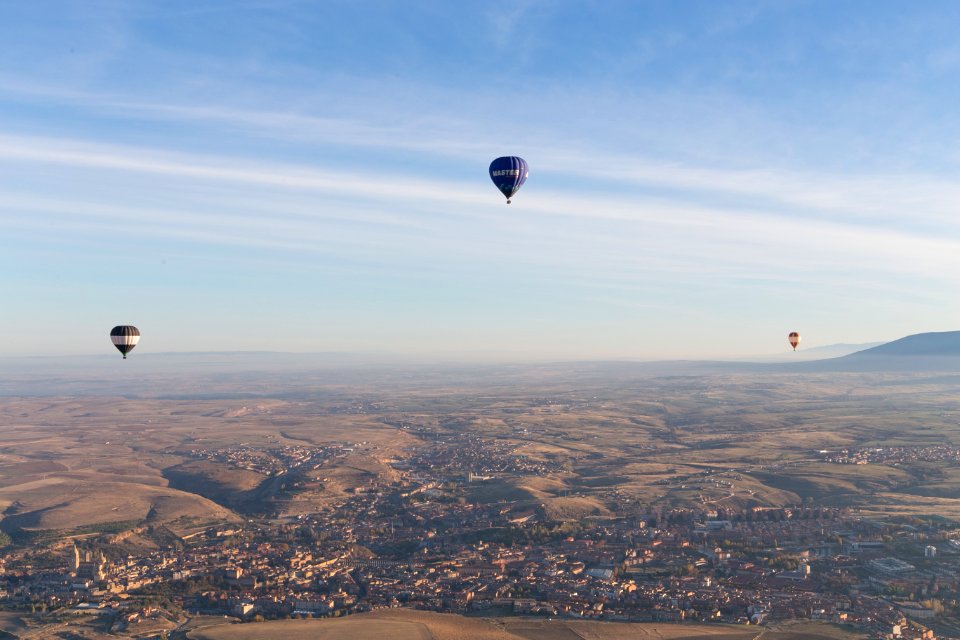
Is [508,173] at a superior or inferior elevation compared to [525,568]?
superior

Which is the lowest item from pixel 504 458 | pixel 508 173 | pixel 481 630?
pixel 481 630

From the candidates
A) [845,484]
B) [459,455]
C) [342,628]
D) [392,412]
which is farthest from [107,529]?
[392,412]

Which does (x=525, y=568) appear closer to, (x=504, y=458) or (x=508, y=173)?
(x=508, y=173)

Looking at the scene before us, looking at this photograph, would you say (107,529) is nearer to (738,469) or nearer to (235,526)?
(235,526)

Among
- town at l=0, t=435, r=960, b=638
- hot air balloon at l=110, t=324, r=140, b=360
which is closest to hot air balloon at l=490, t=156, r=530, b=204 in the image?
town at l=0, t=435, r=960, b=638

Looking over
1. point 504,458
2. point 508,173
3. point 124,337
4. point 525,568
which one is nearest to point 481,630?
point 525,568

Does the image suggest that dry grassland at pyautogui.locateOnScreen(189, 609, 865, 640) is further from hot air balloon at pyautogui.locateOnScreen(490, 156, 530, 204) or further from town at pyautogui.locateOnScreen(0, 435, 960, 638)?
hot air balloon at pyautogui.locateOnScreen(490, 156, 530, 204)

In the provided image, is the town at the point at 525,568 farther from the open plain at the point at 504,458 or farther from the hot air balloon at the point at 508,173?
the hot air balloon at the point at 508,173

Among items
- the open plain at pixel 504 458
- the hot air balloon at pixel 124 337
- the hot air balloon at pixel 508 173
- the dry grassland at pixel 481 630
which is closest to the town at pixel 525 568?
the dry grassland at pixel 481 630
